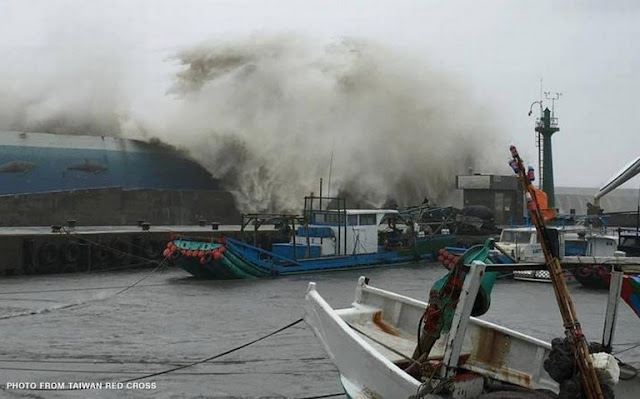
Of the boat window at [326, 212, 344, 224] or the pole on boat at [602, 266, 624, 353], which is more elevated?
the boat window at [326, 212, 344, 224]

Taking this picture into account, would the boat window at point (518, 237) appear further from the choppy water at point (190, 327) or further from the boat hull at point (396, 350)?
the boat hull at point (396, 350)

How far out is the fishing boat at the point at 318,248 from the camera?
23.8 metres

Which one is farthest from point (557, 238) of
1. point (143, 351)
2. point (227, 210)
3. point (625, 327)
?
point (227, 210)

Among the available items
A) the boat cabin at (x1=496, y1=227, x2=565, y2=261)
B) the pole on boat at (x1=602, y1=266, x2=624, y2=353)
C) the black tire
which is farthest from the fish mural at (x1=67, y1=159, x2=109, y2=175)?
the pole on boat at (x1=602, y1=266, x2=624, y2=353)

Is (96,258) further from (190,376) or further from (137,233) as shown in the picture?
(190,376)

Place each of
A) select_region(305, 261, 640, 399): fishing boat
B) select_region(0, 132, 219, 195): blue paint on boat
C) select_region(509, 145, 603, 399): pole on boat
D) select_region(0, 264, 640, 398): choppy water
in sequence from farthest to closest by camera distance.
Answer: select_region(0, 132, 219, 195): blue paint on boat → select_region(0, 264, 640, 398): choppy water → select_region(305, 261, 640, 399): fishing boat → select_region(509, 145, 603, 399): pole on boat

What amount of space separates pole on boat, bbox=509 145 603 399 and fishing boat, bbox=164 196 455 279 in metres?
18.6

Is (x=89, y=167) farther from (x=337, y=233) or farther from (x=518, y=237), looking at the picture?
(x=518, y=237)

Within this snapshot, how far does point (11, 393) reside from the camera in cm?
857

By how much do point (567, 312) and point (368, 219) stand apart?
2336cm

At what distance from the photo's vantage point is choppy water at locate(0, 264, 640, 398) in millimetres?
9742

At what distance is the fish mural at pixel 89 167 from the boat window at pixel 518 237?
82.4 ft

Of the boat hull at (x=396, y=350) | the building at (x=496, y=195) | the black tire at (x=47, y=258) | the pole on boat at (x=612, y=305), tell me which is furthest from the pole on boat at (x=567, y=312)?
the building at (x=496, y=195)

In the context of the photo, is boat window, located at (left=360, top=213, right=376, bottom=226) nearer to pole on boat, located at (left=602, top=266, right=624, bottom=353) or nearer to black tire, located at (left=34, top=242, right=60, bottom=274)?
black tire, located at (left=34, top=242, right=60, bottom=274)
